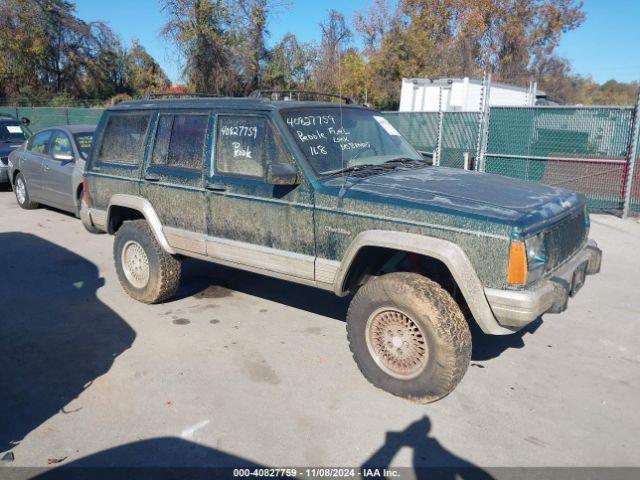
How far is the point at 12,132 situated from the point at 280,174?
12.0 metres

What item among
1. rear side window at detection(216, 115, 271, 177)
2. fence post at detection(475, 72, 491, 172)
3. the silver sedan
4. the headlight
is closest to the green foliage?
the silver sedan

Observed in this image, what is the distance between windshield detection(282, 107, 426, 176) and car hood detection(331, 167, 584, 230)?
0.28 meters

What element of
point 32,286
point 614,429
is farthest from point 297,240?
point 32,286

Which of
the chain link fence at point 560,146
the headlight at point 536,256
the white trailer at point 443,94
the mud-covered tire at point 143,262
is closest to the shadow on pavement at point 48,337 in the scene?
the mud-covered tire at point 143,262

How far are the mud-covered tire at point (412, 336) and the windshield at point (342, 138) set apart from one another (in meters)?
1.08

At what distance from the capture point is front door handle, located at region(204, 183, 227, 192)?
4625mm

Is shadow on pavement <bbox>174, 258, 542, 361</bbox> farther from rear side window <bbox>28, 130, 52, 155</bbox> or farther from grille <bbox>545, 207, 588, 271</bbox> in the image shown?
rear side window <bbox>28, 130, 52, 155</bbox>

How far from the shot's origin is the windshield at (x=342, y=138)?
4.30 m

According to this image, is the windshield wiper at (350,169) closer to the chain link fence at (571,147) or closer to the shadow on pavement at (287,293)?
the shadow on pavement at (287,293)

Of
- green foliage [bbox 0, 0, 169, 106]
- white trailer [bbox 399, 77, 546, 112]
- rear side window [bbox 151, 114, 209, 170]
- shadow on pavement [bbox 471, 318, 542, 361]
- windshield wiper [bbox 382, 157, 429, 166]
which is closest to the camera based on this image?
shadow on pavement [bbox 471, 318, 542, 361]

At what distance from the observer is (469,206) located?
3537mm

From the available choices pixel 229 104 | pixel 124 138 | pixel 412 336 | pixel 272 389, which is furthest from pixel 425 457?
pixel 124 138

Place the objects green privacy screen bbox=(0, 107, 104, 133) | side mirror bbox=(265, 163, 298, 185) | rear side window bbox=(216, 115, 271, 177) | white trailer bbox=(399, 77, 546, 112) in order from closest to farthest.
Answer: side mirror bbox=(265, 163, 298, 185) < rear side window bbox=(216, 115, 271, 177) < white trailer bbox=(399, 77, 546, 112) < green privacy screen bbox=(0, 107, 104, 133)

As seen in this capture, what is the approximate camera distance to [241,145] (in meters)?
4.59
